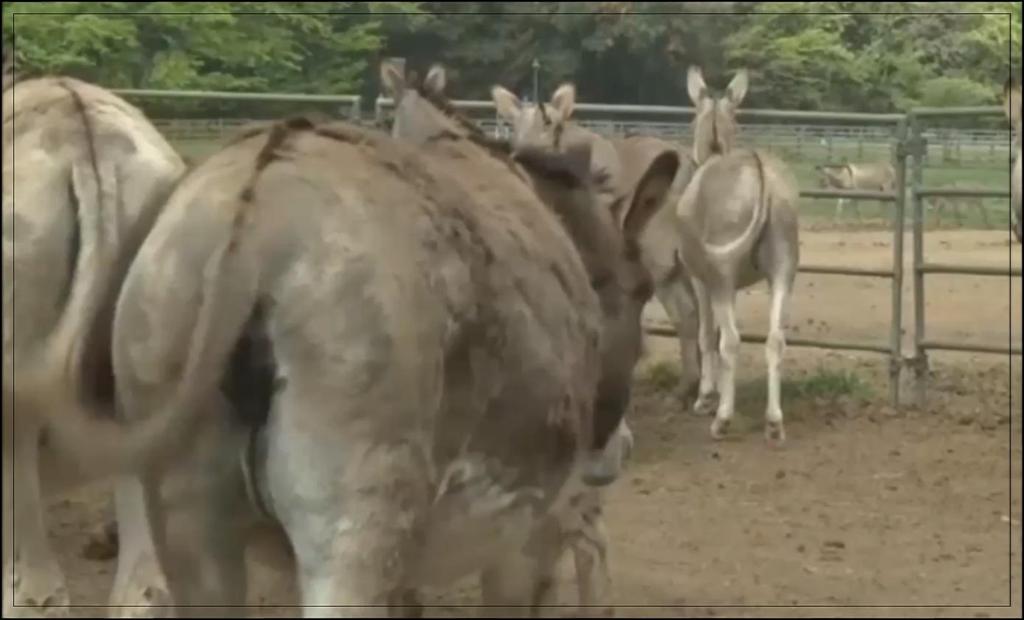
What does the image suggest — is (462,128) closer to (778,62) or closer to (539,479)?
(539,479)

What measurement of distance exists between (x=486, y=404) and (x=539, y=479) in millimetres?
321

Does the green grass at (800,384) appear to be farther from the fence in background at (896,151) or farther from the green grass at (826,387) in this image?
the fence in background at (896,151)

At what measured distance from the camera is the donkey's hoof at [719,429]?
27.2 ft

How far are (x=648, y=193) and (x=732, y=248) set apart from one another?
13.9ft

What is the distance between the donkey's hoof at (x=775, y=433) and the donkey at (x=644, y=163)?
916 mm

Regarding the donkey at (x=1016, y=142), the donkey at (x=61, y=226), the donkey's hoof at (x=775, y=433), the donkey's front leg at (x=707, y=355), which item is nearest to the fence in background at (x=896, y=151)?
→ the donkey's front leg at (x=707, y=355)

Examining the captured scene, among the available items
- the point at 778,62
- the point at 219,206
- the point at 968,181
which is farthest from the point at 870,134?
the point at 219,206

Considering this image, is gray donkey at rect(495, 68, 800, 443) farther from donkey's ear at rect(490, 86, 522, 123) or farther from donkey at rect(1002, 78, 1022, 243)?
donkey at rect(1002, 78, 1022, 243)

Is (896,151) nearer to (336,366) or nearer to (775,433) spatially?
(775,433)

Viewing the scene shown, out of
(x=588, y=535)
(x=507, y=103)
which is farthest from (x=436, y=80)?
(x=588, y=535)

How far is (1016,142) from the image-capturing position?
Answer: 7.88 m

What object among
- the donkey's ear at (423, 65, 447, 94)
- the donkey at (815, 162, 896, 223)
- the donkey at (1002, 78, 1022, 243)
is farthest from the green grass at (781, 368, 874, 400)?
the donkey's ear at (423, 65, 447, 94)

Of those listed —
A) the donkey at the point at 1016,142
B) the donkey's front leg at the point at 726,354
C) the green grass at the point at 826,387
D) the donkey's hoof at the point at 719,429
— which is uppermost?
the donkey at the point at 1016,142

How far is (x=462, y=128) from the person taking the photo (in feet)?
15.0
